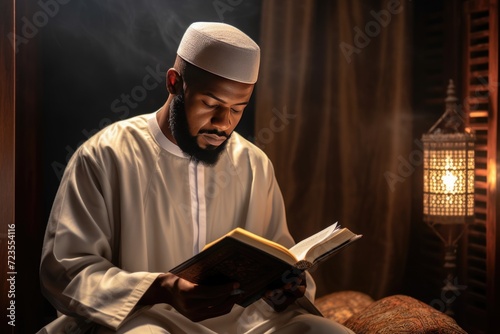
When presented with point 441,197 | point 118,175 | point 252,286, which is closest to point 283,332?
point 252,286

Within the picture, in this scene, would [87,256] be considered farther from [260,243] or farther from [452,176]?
[452,176]

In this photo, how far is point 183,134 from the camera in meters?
2.87

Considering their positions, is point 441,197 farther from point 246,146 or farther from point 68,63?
point 68,63

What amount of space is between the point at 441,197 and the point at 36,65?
2209 mm

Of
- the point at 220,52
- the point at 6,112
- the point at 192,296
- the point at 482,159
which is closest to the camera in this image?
the point at 192,296

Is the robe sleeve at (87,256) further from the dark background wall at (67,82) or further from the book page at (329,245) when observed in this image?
the dark background wall at (67,82)

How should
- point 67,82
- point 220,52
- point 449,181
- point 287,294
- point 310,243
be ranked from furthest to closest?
point 449,181 → point 67,82 → point 220,52 → point 287,294 → point 310,243

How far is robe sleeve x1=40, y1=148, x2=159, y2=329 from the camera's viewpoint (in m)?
2.50

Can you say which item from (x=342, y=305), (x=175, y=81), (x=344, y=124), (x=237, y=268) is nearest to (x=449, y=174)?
(x=344, y=124)

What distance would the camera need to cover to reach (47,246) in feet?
8.67

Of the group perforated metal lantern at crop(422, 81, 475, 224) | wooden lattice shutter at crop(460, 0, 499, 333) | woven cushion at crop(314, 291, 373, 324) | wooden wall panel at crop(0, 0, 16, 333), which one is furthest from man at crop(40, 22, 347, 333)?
wooden lattice shutter at crop(460, 0, 499, 333)

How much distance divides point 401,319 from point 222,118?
3.45ft

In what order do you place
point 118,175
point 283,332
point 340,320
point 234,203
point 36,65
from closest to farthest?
point 283,332
point 118,175
point 234,203
point 36,65
point 340,320

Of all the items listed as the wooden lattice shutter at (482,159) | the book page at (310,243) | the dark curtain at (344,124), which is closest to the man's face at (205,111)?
the book page at (310,243)
